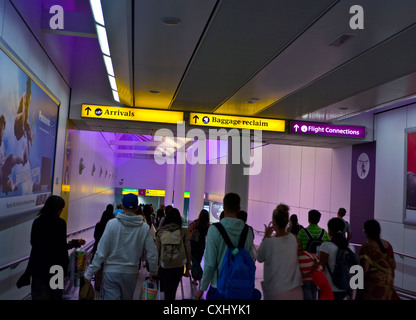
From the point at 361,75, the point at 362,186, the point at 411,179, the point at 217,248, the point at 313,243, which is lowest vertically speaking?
the point at 313,243

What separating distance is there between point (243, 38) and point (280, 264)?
331cm

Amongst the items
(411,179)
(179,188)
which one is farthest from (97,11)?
(179,188)

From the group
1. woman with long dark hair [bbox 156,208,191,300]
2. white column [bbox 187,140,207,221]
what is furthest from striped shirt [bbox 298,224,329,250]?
white column [bbox 187,140,207,221]

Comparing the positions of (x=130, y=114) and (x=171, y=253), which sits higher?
(x=130, y=114)

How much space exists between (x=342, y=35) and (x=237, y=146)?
764 cm

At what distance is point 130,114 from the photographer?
10.3 metres

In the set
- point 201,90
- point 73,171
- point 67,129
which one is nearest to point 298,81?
point 201,90

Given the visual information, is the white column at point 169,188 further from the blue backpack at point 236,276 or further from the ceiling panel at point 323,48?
the blue backpack at point 236,276

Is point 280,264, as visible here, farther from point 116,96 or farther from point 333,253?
point 116,96

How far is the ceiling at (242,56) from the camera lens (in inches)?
189

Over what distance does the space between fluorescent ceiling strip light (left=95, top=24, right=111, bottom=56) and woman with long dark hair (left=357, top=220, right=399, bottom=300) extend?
171 inches

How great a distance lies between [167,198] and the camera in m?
32.6

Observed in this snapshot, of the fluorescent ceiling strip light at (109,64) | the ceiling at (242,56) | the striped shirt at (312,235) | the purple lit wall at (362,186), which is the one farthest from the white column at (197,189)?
the striped shirt at (312,235)

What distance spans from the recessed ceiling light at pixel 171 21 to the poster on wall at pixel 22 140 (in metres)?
1.98
